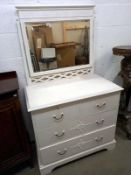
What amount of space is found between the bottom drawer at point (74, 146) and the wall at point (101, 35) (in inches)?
18.2

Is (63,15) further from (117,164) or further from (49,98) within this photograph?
(117,164)

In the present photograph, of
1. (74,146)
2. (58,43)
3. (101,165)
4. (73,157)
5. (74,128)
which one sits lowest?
(101,165)

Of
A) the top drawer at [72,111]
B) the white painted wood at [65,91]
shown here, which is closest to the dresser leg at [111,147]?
the top drawer at [72,111]

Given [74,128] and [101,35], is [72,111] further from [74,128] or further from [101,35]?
[101,35]

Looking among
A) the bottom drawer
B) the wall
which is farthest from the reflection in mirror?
the bottom drawer

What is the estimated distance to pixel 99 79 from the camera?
157cm

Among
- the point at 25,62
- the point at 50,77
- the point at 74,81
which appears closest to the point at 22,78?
the point at 25,62

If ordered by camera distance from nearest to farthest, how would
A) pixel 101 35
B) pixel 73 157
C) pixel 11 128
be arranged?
pixel 11 128
pixel 73 157
pixel 101 35

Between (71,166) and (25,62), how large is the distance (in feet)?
3.74

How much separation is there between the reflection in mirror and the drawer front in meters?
0.57

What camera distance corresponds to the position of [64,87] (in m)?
1.44

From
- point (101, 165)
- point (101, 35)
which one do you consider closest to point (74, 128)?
point (101, 165)

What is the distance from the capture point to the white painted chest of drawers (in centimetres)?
120

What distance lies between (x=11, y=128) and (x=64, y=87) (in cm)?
59
